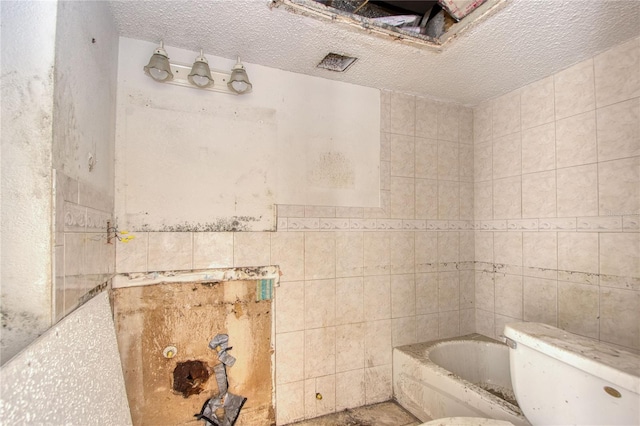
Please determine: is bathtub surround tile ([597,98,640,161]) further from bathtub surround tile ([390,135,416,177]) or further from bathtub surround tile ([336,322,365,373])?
bathtub surround tile ([336,322,365,373])

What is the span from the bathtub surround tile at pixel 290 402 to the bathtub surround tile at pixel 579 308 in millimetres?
1593

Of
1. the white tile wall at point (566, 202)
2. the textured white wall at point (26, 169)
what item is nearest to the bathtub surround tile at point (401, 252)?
the white tile wall at point (566, 202)

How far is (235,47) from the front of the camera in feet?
5.48

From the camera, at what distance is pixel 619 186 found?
5.30ft

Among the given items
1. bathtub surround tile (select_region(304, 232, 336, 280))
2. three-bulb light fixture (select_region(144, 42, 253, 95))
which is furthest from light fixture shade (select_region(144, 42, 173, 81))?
bathtub surround tile (select_region(304, 232, 336, 280))

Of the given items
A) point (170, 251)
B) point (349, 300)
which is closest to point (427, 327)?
point (349, 300)

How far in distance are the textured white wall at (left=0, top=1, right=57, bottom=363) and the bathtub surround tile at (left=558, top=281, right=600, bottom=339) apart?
2363 millimetres

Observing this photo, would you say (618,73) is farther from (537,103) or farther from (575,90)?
(537,103)

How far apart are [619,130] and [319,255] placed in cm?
173

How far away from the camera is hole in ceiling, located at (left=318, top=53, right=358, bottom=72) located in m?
1.80

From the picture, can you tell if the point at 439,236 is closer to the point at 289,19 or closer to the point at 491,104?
the point at 491,104

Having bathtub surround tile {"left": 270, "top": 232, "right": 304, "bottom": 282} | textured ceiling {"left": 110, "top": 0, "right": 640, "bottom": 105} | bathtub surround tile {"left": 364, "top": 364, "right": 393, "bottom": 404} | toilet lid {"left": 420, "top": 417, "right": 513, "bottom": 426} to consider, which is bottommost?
bathtub surround tile {"left": 364, "top": 364, "right": 393, "bottom": 404}

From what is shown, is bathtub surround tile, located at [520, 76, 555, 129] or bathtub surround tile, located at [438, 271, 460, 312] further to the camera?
bathtub surround tile, located at [438, 271, 460, 312]

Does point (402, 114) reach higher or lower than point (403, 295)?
higher
